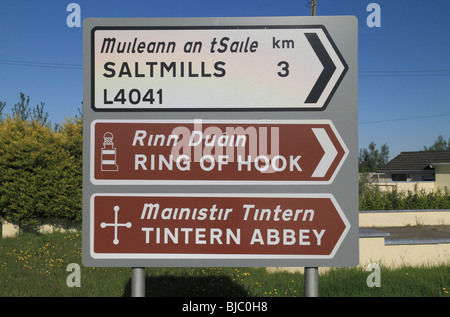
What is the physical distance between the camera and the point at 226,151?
7.41 feet

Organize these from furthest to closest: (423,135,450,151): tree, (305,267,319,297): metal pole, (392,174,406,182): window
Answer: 1. (423,135,450,151): tree
2. (392,174,406,182): window
3. (305,267,319,297): metal pole

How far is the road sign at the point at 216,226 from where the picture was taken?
2.27 metres

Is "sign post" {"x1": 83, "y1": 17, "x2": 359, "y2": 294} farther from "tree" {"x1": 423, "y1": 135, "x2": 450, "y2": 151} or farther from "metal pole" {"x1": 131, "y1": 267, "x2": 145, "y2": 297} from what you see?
"tree" {"x1": 423, "y1": 135, "x2": 450, "y2": 151}

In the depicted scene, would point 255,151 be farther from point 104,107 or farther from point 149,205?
point 104,107

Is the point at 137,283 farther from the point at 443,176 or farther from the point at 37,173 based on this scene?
the point at 443,176

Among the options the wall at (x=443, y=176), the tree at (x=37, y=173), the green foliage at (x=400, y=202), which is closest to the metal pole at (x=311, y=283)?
the tree at (x=37, y=173)

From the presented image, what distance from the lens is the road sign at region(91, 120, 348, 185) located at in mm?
2244

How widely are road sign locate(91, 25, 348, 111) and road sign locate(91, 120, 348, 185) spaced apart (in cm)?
14

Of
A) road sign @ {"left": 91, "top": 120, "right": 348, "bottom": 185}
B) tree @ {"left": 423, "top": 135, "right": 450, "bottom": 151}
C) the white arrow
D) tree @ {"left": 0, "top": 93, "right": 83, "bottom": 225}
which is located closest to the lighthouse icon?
road sign @ {"left": 91, "top": 120, "right": 348, "bottom": 185}

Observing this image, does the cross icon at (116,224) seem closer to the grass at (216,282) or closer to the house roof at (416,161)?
the grass at (216,282)

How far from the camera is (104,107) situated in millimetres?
2295

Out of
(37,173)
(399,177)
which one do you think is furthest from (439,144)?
(37,173)

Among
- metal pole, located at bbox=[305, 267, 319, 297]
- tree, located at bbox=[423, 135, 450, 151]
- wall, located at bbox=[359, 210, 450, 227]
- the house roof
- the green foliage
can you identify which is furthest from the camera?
tree, located at bbox=[423, 135, 450, 151]

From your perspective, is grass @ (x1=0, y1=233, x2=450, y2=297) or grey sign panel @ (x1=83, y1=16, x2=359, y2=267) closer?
grey sign panel @ (x1=83, y1=16, x2=359, y2=267)
